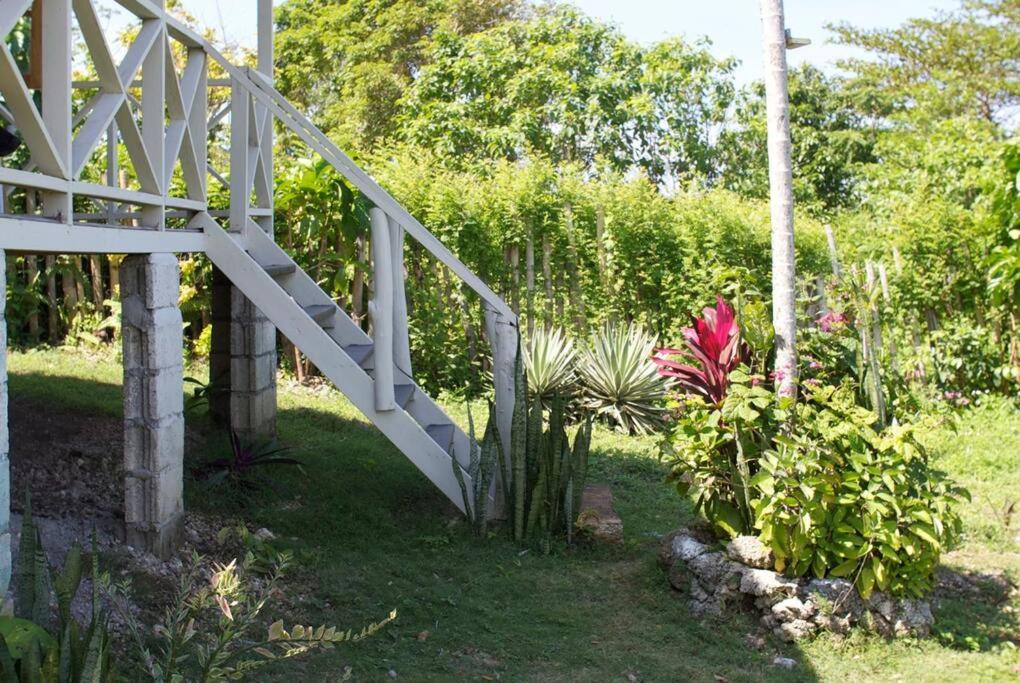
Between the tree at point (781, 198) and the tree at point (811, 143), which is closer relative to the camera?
the tree at point (781, 198)

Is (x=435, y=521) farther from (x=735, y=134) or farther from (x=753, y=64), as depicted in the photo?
(x=753, y=64)

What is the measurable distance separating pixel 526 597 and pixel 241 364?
294 cm

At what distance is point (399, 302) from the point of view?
626 cm

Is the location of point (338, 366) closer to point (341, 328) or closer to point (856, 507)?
point (341, 328)

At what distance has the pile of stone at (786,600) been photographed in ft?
15.8

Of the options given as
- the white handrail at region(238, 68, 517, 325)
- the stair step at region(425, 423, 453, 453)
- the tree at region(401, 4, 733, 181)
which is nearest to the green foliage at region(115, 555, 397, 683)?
the stair step at region(425, 423, 453, 453)

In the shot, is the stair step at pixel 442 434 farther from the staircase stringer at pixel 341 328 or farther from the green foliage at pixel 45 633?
the green foliage at pixel 45 633

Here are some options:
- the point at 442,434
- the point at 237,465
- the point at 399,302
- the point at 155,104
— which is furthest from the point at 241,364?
the point at 155,104

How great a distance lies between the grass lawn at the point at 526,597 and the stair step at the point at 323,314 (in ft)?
3.60

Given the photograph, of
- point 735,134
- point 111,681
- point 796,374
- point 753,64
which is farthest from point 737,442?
point 753,64

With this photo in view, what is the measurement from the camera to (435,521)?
6.21 meters

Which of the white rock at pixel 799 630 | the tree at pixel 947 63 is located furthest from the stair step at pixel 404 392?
the tree at pixel 947 63

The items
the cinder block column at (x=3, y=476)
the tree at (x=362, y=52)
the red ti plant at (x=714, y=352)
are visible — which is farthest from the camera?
the tree at (x=362, y=52)

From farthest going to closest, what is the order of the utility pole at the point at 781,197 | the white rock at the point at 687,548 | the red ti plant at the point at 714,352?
the red ti plant at the point at 714,352
the utility pole at the point at 781,197
the white rock at the point at 687,548
